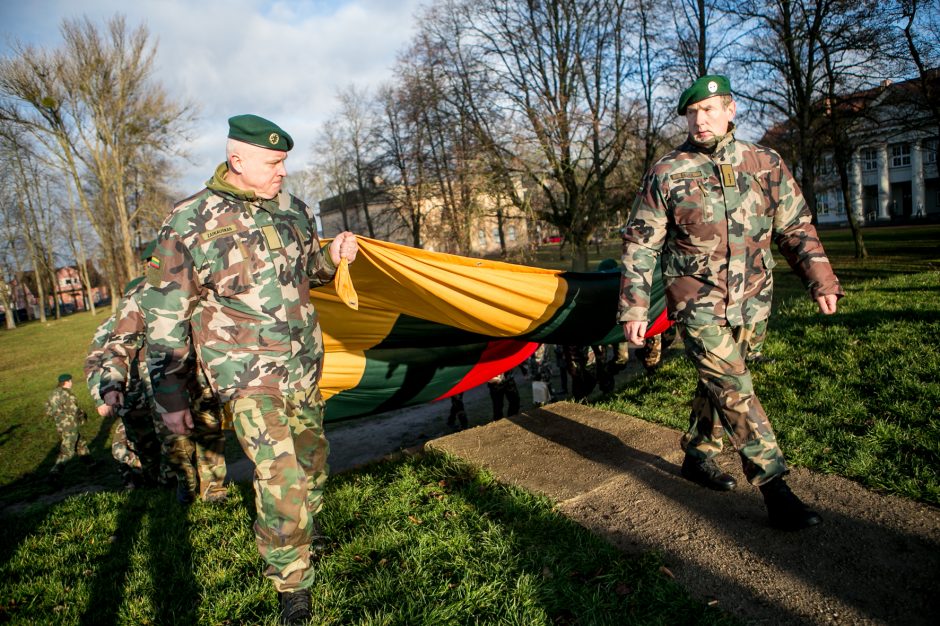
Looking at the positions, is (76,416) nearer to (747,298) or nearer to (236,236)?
(236,236)

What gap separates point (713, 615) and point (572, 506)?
972 millimetres

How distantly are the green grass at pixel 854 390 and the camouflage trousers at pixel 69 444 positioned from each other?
25.3 feet

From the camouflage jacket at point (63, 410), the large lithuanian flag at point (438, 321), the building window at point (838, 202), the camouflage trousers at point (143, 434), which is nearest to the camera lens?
the large lithuanian flag at point (438, 321)

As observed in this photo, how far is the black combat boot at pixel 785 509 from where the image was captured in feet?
8.46

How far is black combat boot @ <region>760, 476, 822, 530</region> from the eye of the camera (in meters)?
2.58

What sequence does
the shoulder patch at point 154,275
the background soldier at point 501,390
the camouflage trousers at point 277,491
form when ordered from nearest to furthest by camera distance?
1. the camouflage trousers at point 277,491
2. the shoulder patch at point 154,275
3. the background soldier at point 501,390

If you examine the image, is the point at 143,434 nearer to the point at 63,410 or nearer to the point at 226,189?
the point at 63,410

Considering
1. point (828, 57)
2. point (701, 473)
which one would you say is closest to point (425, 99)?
point (828, 57)

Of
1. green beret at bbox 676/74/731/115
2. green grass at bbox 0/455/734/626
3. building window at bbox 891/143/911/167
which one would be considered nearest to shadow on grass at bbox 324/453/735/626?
green grass at bbox 0/455/734/626

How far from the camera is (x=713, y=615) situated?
2.15 metres

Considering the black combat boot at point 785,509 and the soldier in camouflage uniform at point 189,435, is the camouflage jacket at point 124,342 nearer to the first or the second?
the soldier in camouflage uniform at point 189,435

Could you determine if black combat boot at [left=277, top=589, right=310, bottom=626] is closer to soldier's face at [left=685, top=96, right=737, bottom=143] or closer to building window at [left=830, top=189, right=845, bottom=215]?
soldier's face at [left=685, top=96, right=737, bottom=143]

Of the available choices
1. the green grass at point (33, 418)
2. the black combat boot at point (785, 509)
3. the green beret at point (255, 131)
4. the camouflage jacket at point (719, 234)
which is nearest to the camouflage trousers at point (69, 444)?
the green grass at point (33, 418)

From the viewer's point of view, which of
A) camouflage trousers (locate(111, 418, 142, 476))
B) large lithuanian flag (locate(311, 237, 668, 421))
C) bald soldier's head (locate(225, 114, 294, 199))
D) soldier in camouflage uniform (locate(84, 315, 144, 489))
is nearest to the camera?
bald soldier's head (locate(225, 114, 294, 199))
